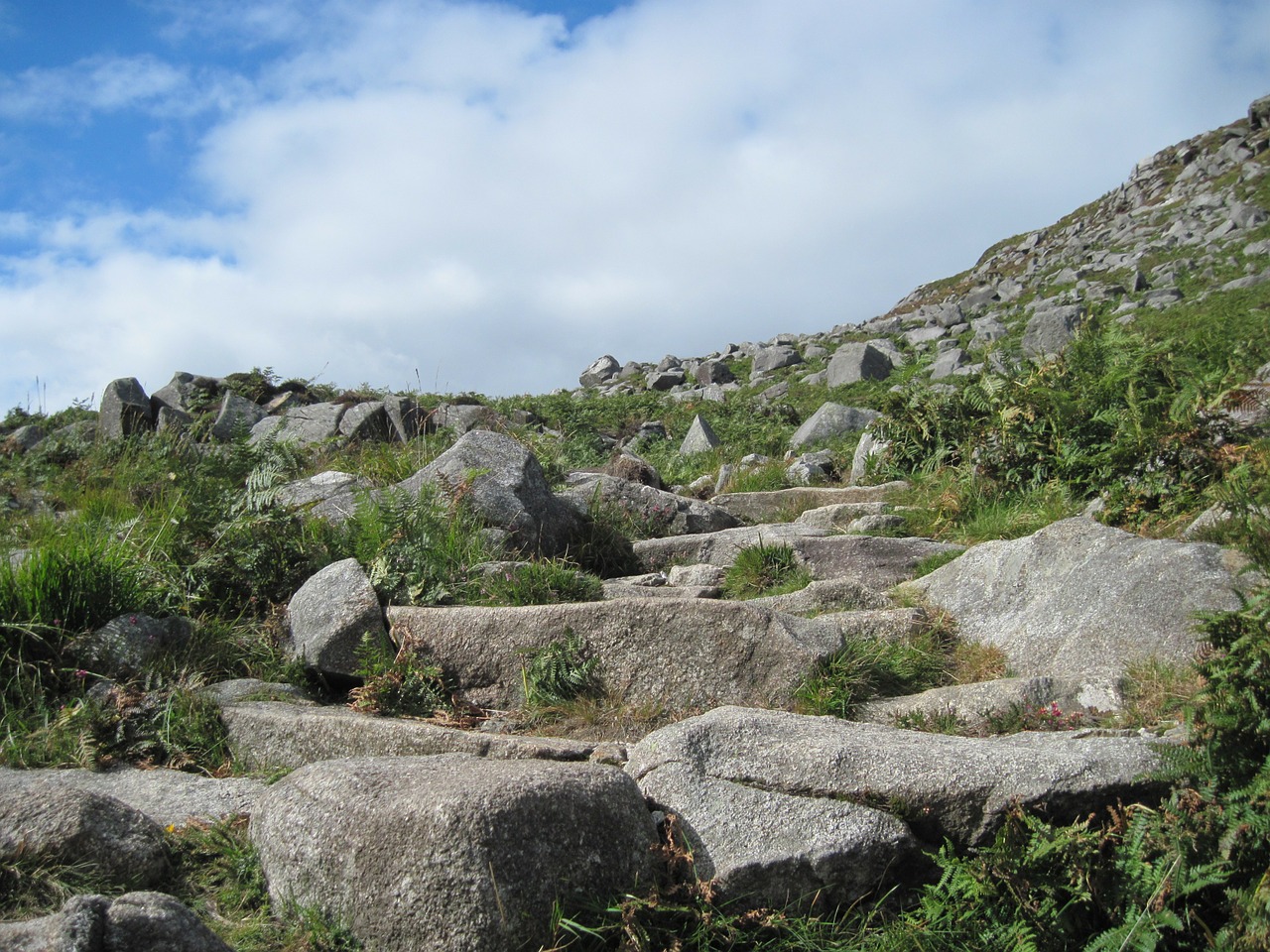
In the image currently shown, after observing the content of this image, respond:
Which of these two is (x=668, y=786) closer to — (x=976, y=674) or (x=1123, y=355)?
(x=976, y=674)

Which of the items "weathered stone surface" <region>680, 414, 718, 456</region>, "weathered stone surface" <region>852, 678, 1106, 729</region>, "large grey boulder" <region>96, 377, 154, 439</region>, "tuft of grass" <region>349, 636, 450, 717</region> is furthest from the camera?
"weathered stone surface" <region>680, 414, 718, 456</region>

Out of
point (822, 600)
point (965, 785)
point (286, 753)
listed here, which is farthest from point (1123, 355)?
point (286, 753)

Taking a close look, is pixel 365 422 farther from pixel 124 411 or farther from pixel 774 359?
pixel 774 359

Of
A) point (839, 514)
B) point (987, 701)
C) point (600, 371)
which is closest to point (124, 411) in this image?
point (839, 514)

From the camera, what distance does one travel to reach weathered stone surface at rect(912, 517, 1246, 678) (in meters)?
4.79

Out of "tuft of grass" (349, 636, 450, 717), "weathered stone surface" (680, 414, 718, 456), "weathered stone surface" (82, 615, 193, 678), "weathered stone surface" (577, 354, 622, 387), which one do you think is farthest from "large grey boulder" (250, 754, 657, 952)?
"weathered stone surface" (577, 354, 622, 387)

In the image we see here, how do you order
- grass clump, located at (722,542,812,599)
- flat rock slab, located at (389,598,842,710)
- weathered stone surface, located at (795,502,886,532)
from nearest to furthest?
flat rock slab, located at (389,598,842,710)
grass clump, located at (722,542,812,599)
weathered stone surface, located at (795,502,886,532)

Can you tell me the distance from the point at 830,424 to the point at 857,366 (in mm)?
8041

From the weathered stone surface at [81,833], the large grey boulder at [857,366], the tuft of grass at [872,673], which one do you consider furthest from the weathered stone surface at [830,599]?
the large grey boulder at [857,366]

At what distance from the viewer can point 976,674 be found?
5477mm

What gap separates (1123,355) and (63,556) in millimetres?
8209

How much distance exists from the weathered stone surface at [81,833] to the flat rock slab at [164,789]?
0.16 m

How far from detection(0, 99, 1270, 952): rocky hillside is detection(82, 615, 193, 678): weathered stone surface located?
17 millimetres

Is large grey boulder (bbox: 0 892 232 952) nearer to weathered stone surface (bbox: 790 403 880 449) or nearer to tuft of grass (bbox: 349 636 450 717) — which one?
tuft of grass (bbox: 349 636 450 717)
